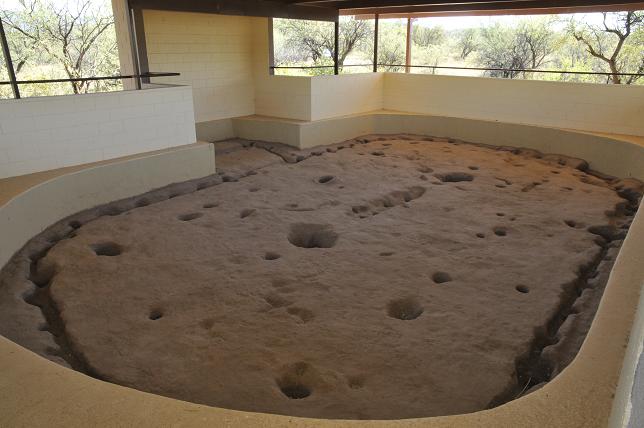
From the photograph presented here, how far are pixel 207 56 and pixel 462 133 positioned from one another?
4849mm

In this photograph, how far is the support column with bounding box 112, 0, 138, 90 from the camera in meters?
6.83

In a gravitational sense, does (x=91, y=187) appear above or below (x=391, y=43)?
below

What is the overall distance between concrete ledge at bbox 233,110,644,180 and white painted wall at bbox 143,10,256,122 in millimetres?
517

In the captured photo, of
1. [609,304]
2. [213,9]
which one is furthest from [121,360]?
[213,9]

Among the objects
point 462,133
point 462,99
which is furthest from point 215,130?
point 462,99

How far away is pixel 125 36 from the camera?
22.8 ft

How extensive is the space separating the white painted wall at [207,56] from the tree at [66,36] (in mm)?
6010

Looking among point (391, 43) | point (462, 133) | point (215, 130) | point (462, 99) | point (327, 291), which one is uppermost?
point (391, 43)

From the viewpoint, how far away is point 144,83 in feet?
23.0

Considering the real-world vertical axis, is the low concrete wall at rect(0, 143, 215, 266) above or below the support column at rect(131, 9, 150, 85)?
below

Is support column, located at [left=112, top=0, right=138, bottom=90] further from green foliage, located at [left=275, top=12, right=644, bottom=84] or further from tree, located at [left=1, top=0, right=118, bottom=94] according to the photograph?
green foliage, located at [left=275, top=12, right=644, bottom=84]

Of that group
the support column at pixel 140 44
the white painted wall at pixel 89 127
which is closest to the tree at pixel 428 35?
the support column at pixel 140 44

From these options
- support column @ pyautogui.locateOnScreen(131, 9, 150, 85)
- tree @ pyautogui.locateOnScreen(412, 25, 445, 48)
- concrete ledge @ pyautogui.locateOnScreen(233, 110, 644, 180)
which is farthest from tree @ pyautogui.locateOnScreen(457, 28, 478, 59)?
support column @ pyautogui.locateOnScreen(131, 9, 150, 85)

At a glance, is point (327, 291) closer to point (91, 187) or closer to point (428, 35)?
point (91, 187)
